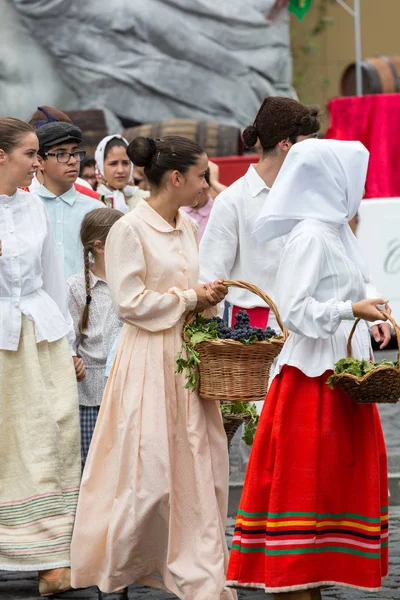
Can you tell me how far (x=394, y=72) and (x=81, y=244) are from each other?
11.4 meters

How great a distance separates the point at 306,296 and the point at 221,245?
1.53 metres

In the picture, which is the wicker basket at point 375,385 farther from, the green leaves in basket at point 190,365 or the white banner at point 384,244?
the white banner at point 384,244

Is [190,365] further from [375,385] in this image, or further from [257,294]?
[375,385]

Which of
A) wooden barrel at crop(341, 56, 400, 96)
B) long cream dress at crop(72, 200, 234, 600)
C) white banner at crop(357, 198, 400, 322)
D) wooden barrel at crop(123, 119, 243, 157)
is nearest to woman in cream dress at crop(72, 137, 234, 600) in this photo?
long cream dress at crop(72, 200, 234, 600)

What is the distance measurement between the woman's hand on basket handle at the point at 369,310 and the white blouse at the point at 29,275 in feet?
5.77

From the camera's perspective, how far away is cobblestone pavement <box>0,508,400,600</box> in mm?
5438

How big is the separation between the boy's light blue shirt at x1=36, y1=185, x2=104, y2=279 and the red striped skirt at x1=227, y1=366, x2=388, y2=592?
230 cm

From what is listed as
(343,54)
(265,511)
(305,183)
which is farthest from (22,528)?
(343,54)

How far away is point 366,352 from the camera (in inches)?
187

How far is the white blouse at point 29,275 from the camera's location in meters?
5.64

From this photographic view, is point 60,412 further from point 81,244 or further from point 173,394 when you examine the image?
point 81,244

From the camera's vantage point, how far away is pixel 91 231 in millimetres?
6230

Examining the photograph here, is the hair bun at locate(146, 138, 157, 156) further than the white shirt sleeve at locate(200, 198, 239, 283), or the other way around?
the white shirt sleeve at locate(200, 198, 239, 283)

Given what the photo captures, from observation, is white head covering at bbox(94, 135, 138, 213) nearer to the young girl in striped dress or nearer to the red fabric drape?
the young girl in striped dress
